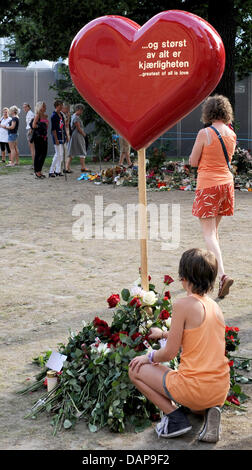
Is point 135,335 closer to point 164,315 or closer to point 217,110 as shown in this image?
point 164,315

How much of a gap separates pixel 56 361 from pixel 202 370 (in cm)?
101

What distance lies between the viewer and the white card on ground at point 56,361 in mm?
3996

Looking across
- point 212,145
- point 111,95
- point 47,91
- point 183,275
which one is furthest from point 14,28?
point 183,275

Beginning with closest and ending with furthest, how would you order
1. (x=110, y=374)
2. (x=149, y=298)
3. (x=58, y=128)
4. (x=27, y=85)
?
(x=110, y=374) → (x=149, y=298) → (x=58, y=128) → (x=27, y=85)

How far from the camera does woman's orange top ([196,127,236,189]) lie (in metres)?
5.94

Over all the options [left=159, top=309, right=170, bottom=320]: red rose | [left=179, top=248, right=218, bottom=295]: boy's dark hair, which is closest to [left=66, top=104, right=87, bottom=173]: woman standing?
[left=159, top=309, right=170, bottom=320]: red rose

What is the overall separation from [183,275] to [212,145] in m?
2.66

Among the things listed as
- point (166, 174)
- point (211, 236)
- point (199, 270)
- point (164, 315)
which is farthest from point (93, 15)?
point (199, 270)

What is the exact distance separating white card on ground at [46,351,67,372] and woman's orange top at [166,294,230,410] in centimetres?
79

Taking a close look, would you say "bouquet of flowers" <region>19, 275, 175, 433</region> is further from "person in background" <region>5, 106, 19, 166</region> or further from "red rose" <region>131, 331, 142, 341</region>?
"person in background" <region>5, 106, 19, 166</region>

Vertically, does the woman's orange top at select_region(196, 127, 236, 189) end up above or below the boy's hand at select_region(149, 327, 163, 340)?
above

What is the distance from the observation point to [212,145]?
233 inches

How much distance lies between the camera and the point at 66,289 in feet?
21.1

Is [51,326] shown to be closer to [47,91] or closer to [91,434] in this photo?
[91,434]
